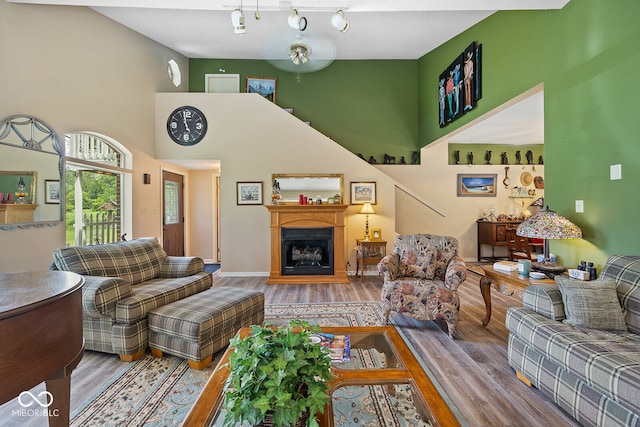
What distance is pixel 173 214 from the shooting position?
19.4 ft

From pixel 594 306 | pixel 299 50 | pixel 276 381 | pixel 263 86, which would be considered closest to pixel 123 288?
pixel 276 381

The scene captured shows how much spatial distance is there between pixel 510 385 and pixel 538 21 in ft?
11.8

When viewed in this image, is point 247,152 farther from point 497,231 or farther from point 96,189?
point 497,231

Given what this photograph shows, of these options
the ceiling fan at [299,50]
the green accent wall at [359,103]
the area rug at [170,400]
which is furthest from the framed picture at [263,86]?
the area rug at [170,400]

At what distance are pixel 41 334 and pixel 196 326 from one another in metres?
1.20

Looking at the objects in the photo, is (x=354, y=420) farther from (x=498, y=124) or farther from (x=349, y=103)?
(x=349, y=103)

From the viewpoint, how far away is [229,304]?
245 centimetres

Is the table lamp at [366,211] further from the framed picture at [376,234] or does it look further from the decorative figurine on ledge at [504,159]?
the decorative figurine on ledge at [504,159]

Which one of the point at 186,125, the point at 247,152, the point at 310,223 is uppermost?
the point at 186,125

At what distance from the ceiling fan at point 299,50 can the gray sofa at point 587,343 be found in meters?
5.20

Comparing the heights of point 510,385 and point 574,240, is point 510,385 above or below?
below

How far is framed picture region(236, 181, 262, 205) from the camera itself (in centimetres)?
518

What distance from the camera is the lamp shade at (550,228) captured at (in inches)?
93.9

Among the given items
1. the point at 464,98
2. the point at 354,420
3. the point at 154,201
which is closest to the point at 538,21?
the point at 464,98
